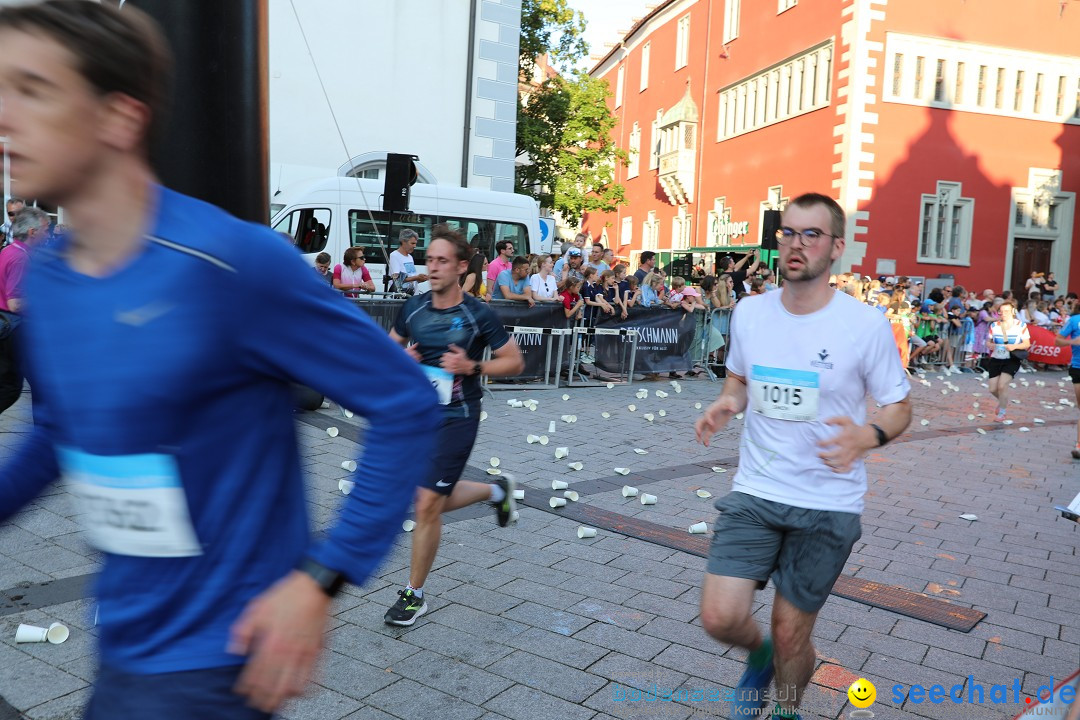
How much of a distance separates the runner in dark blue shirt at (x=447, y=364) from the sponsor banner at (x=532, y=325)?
808cm

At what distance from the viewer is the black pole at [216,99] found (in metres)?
3.46

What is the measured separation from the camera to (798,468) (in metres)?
3.38

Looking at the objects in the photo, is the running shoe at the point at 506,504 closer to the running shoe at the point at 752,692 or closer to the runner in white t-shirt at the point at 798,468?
the runner in white t-shirt at the point at 798,468

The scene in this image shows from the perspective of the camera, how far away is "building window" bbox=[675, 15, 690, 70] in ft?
140

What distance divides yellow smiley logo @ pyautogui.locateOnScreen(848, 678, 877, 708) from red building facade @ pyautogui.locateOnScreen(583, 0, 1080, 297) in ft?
86.6

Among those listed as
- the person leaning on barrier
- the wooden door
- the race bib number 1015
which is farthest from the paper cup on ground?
the wooden door

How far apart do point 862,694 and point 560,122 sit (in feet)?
113

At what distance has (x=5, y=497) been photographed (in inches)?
67.7

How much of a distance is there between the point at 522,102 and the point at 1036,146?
1916cm

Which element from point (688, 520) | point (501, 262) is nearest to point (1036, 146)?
point (501, 262)

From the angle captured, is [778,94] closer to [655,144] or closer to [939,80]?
[939,80]

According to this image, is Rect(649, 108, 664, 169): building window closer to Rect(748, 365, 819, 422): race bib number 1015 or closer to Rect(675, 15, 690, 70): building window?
Rect(675, 15, 690, 70): building window

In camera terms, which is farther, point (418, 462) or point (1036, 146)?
point (1036, 146)

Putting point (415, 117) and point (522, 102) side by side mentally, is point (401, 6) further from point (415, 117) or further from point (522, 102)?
point (522, 102)
